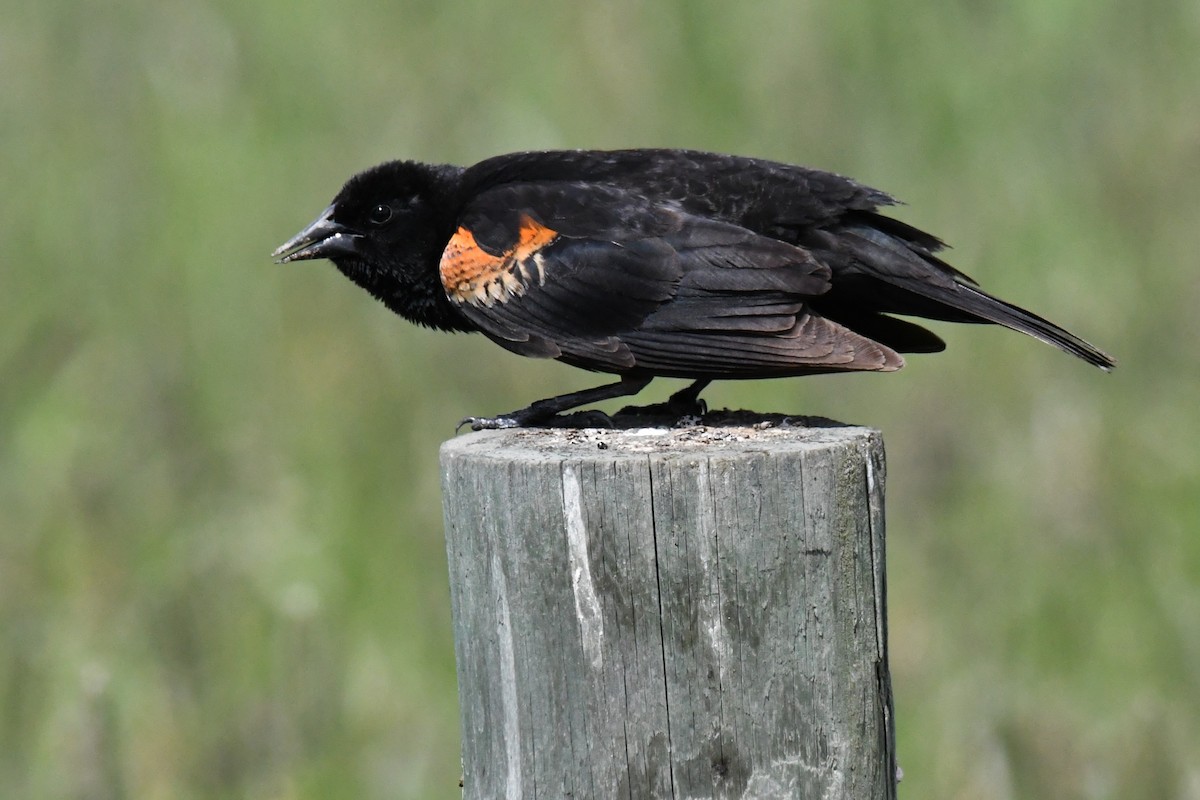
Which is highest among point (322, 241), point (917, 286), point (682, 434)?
point (322, 241)

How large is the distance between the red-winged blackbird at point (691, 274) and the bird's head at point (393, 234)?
5.5 inches

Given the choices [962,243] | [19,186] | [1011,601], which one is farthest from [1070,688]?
[19,186]

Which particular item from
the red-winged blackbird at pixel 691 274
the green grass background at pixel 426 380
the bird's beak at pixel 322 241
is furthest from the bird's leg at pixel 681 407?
the bird's beak at pixel 322 241

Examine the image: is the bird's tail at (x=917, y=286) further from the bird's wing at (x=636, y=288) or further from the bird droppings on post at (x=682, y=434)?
the bird droppings on post at (x=682, y=434)

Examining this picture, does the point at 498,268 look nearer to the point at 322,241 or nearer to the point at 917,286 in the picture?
the point at 322,241

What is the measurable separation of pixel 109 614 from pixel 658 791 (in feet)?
8.38

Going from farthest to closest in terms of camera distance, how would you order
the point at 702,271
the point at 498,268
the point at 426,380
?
the point at 426,380, the point at 498,268, the point at 702,271

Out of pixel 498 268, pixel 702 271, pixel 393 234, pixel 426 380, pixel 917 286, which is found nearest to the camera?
pixel 702 271

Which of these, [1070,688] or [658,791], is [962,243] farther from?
[658,791]

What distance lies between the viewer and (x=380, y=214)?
460 centimetres

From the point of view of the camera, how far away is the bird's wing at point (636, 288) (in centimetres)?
354

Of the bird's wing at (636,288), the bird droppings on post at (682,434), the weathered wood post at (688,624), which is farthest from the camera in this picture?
the bird's wing at (636,288)

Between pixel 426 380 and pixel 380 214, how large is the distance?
124cm

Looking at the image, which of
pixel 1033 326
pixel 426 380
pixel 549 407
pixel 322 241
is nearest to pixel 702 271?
pixel 549 407
